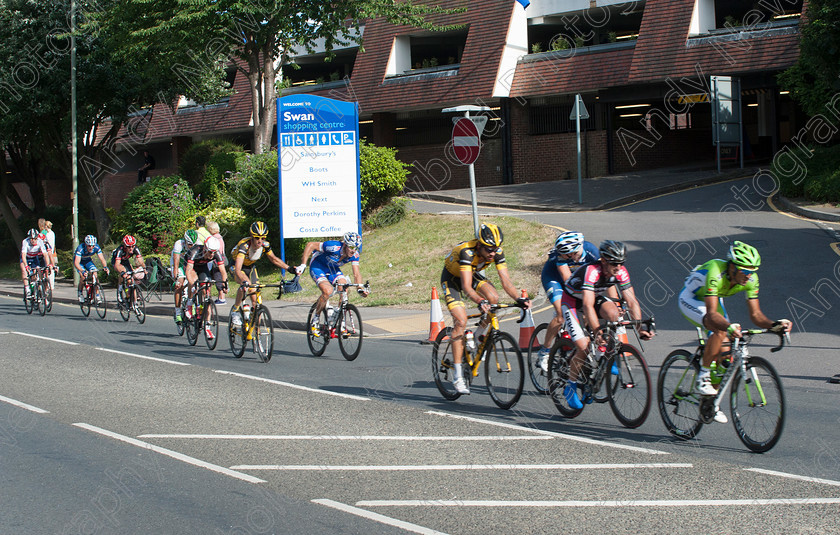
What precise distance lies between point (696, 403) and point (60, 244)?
4057 cm

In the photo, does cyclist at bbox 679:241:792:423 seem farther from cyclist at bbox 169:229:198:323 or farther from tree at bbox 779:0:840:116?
tree at bbox 779:0:840:116

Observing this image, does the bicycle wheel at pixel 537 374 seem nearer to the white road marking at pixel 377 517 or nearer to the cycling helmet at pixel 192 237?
the white road marking at pixel 377 517

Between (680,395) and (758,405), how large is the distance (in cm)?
69

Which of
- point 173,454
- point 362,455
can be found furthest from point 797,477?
point 173,454

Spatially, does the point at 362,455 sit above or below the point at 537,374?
below

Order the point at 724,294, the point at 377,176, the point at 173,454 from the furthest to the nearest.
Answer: the point at 377,176 → the point at 173,454 → the point at 724,294

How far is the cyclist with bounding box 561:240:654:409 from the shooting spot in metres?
7.76

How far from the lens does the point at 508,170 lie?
34.7 meters

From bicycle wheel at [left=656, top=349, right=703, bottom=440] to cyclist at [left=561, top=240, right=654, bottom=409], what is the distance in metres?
0.34

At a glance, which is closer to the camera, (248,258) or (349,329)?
(349,329)

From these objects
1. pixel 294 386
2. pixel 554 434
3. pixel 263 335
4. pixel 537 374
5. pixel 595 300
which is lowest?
pixel 554 434

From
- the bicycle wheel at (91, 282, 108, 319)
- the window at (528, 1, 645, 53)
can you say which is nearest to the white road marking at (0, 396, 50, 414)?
the bicycle wheel at (91, 282, 108, 319)

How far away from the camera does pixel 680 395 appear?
734cm

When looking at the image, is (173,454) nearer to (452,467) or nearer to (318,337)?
(452,467)
